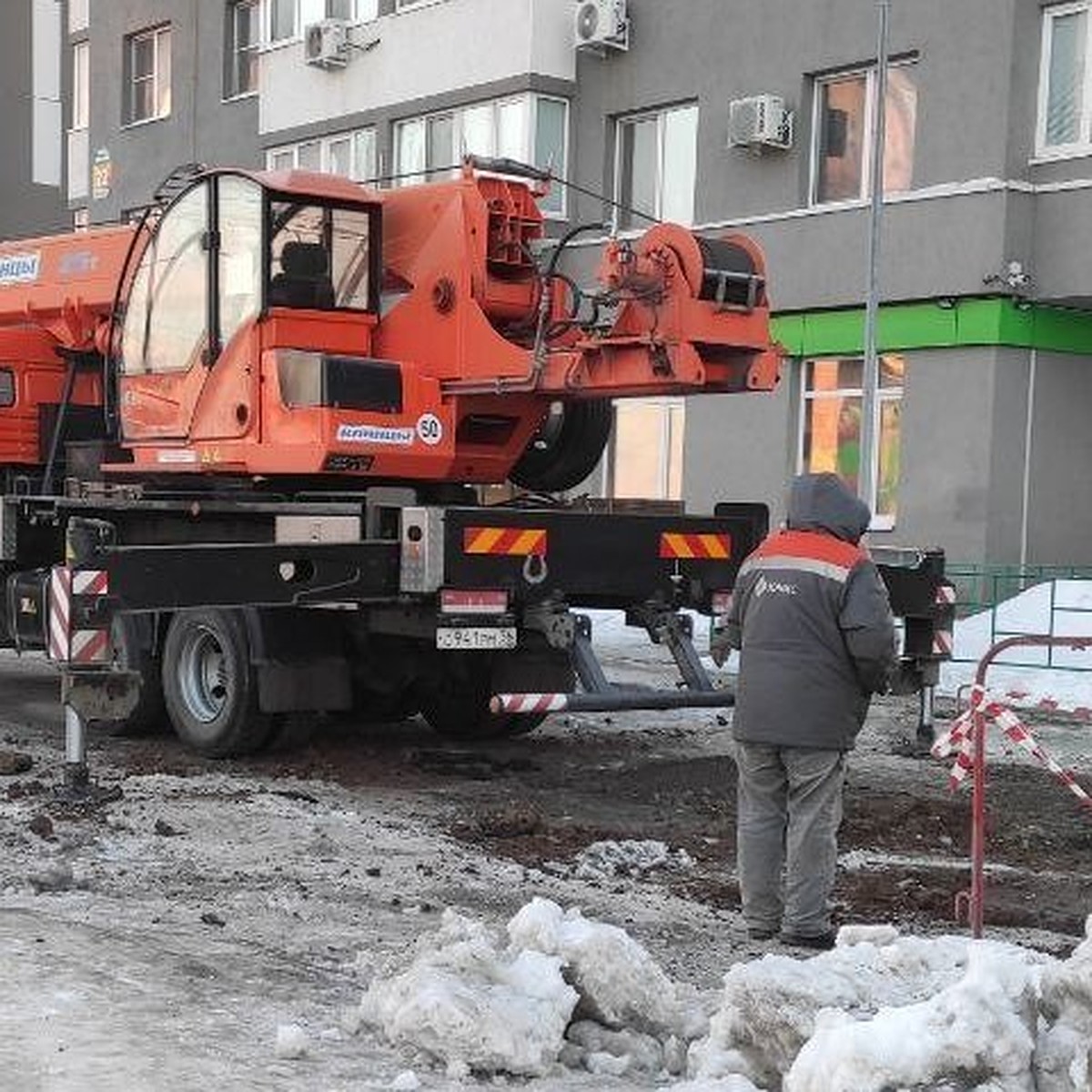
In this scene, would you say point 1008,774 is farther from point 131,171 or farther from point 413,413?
point 131,171

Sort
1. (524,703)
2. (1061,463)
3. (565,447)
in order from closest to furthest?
1. (524,703)
2. (565,447)
3. (1061,463)

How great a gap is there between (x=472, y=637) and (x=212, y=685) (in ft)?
6.84

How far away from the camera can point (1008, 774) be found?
34.3ft

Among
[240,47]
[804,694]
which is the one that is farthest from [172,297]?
[240,47]

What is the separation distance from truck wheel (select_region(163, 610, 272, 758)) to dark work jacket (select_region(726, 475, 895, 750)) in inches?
165

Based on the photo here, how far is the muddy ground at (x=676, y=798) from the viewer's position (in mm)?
7422

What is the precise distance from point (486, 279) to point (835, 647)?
4.22 metres

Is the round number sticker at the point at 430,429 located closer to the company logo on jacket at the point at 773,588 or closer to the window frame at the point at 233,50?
the company logo on jacket at the point at 773,588

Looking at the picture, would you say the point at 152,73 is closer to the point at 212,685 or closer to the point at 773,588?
the point at 212,685

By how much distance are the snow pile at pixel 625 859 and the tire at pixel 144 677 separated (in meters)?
3.89

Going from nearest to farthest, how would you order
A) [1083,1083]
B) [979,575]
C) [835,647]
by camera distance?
[1083,1083]
[835,647]
[979,575]

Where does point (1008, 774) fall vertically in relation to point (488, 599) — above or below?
below

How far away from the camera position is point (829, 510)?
22.0 ft

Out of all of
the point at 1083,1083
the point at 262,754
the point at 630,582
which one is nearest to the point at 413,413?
the point at 630,582
